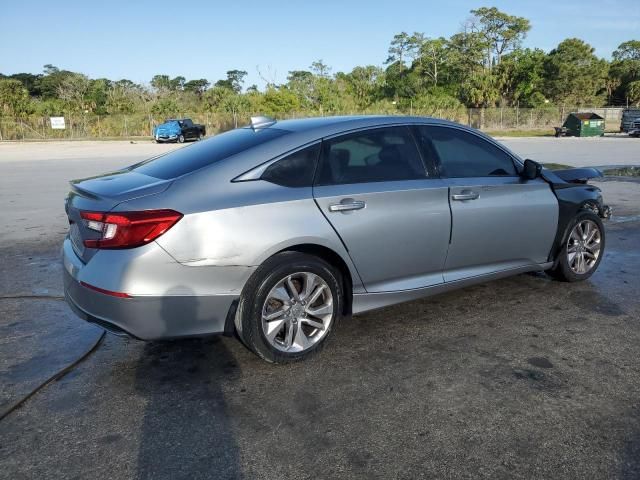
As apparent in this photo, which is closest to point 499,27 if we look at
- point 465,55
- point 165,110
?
point 465,55

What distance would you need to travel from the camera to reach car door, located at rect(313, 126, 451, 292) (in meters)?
3.66

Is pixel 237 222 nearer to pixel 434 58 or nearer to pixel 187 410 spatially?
pixel 187 410

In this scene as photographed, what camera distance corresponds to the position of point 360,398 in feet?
10.4

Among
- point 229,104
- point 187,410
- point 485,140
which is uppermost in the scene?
point 229,104

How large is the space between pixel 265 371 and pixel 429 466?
1313mm

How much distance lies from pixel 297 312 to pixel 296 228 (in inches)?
22.3

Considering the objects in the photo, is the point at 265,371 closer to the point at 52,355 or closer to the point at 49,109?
the point at 52,355

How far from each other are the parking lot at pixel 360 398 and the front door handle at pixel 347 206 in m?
0.99

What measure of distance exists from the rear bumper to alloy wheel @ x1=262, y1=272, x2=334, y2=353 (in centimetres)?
28

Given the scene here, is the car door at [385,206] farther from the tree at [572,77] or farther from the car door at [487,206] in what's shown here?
the tree at [572,77]

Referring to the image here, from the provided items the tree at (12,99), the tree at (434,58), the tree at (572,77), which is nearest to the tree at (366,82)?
the tree at (434,58)

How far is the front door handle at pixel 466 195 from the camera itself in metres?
4.15

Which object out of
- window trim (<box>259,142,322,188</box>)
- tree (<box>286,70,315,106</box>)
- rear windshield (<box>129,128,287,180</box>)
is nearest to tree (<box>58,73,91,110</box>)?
tree (<box>286,70,315,106</box>)

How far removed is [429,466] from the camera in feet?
8.39
